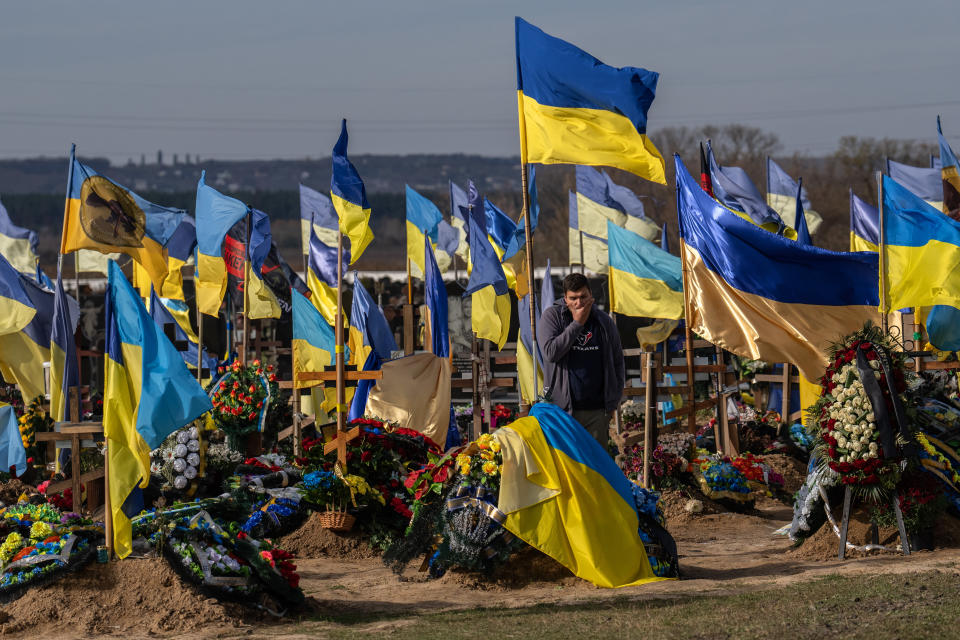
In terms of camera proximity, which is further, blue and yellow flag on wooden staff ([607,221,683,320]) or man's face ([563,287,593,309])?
blue and yellow flag on wooden staff ([607,221,683,320])

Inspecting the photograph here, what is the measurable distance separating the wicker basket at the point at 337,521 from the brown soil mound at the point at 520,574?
6.97ft

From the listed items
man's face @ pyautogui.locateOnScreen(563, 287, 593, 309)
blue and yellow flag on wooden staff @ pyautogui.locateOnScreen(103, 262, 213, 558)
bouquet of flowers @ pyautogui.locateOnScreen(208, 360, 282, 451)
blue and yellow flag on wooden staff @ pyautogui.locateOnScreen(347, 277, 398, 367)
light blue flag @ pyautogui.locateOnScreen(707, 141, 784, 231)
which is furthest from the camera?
light blue flag @ pyautogui.locateOnScreen(707, 141, 784, 231)

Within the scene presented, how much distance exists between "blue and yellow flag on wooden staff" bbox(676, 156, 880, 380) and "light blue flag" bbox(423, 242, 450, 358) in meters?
3.41

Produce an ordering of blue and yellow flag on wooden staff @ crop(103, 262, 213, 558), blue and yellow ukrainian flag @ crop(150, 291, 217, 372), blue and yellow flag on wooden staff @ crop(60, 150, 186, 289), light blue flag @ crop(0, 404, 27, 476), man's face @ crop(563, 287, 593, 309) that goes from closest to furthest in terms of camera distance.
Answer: blue and yellow flag on wooden staff @ crop(103, 262, 213, 558) < man's face @ crop(563, 287, 593, 309) < light blue flag @ crop(0, 404, 27, 476) < blue and yellow flag on wooden staff @ crop(60, 150, 186, 289) < blue and yellow ukrainian flag @ crop(150, 291, 217, 372)

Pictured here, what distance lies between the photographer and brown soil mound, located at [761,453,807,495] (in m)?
15.3

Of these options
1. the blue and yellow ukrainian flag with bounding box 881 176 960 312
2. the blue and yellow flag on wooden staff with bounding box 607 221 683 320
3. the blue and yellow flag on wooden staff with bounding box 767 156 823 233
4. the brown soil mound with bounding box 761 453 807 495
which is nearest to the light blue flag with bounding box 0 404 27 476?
the blue and yellow flag on wooden staff with bounding box 607 221 683 320

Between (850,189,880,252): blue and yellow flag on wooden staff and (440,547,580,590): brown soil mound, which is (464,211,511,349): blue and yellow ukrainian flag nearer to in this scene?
(850,189,880,252): blue and yellow flag on wooden staff

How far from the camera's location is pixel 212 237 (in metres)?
17.6

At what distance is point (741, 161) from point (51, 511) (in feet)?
261

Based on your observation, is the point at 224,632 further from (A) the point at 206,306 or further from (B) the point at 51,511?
(A) the point at 206,306

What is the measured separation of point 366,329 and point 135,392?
698 centimetres

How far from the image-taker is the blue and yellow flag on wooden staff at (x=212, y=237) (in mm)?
17250

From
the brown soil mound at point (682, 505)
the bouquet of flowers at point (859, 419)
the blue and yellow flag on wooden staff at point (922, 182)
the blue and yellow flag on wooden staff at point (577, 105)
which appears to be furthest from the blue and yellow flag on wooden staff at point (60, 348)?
the blue and yellow flag on wooden staff at point (922, 182)

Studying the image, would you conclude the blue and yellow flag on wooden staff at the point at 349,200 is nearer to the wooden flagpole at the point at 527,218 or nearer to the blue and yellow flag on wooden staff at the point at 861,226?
the wooden flagpole at the point at 527,218
